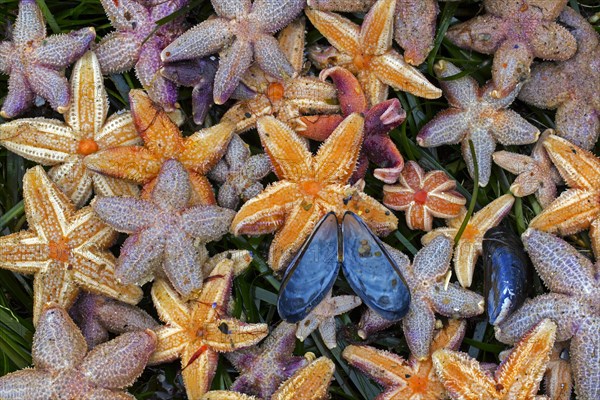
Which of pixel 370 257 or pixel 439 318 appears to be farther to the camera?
pixel 439 318

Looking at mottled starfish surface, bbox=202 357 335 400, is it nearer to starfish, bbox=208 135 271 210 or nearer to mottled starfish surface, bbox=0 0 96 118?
starfish, bbox=208 135 271 210

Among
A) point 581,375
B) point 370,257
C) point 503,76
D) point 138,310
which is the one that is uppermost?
point 503,76

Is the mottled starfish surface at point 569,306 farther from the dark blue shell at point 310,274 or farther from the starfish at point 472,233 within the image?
the dark blue shell at point 310,274

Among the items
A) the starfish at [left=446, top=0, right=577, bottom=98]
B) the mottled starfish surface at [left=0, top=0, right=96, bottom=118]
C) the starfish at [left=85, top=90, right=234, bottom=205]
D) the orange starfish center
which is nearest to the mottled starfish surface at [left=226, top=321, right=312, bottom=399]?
the starfish at [left=85, top=90, right=234, bottom=205]

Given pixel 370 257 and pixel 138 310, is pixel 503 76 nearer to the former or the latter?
pixel 370 257

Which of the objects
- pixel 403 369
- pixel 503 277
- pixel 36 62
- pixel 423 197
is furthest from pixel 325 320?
pixel 36 62

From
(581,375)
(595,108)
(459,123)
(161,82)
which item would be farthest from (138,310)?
(595,108)
